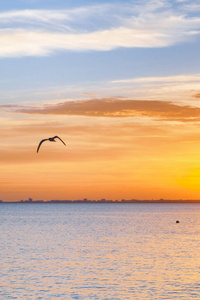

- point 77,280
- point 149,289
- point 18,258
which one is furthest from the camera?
point 18,258

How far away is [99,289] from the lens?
44062mm

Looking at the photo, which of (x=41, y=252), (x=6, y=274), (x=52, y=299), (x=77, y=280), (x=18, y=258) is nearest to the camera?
(x=52, y=299)

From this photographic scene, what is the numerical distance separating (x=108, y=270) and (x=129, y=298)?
1358 centimetres

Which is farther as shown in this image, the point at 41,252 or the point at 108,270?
the point at 41,252

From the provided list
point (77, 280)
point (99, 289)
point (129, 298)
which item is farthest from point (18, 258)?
point (129, 298)

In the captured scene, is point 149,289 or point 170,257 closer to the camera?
point 149,289

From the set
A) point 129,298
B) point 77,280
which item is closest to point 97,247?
point 77,280

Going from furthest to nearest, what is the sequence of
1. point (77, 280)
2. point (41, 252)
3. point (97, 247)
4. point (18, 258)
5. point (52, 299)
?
1. point (97, 247)
2. point (41, 252)
3. point (18, 258)
4. point (77, 280)
5. point (52, 299)

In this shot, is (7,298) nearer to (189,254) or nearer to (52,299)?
(52,299)

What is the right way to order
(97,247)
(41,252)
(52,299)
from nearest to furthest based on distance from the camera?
1. (52,299)
2. (41,252)
3. (97,247)

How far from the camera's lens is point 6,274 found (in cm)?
5134

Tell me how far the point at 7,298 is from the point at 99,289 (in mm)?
8019

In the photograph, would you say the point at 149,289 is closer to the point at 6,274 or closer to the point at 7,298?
the point at 7,298

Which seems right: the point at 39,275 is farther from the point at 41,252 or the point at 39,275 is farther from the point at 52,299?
the point at 41,252
